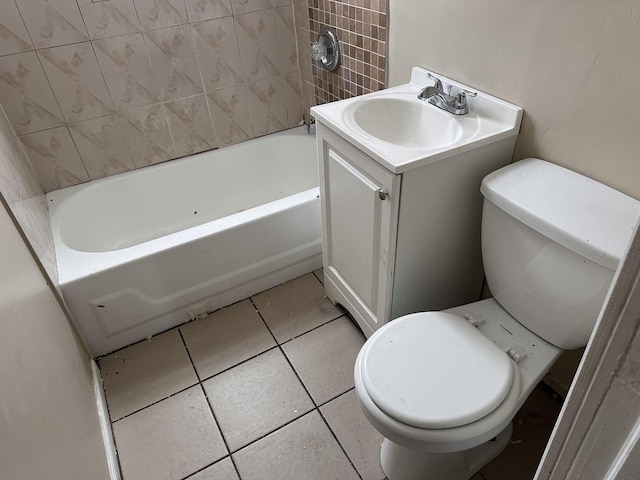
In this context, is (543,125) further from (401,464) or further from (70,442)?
(70,442)

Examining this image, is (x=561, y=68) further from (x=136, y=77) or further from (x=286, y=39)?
(x=136, y=77)

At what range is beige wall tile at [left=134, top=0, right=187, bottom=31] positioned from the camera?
191 centimetres

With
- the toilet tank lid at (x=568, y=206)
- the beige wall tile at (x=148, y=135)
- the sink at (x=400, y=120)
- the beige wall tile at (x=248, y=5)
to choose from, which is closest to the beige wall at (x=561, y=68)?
Result: the toilet tank lid at (x=568, y=206)

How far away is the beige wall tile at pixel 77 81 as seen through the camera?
6.05ft

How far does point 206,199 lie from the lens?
2385 millimetres

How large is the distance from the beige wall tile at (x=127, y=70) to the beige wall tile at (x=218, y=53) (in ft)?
0.82

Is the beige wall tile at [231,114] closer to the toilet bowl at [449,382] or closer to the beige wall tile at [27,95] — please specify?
the beige wall tile at [27,95]

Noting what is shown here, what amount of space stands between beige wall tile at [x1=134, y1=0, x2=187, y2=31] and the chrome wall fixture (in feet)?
1.99

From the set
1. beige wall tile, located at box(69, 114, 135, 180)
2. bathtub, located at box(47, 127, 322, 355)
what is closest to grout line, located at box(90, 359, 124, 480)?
bathtub, located at box(47, 127, 322, 355)

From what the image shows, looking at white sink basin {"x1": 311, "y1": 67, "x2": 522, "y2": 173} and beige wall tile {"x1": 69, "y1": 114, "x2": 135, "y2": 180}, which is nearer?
white sink basin {"x1": 311, "y1": 67, "x2": 522, "y2": 173}

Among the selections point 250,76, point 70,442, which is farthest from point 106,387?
point 250,76

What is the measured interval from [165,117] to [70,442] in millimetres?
1574

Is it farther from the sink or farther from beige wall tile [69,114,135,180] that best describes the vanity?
beige wall tile [69,114,135,180]

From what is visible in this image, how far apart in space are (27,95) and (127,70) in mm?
410
